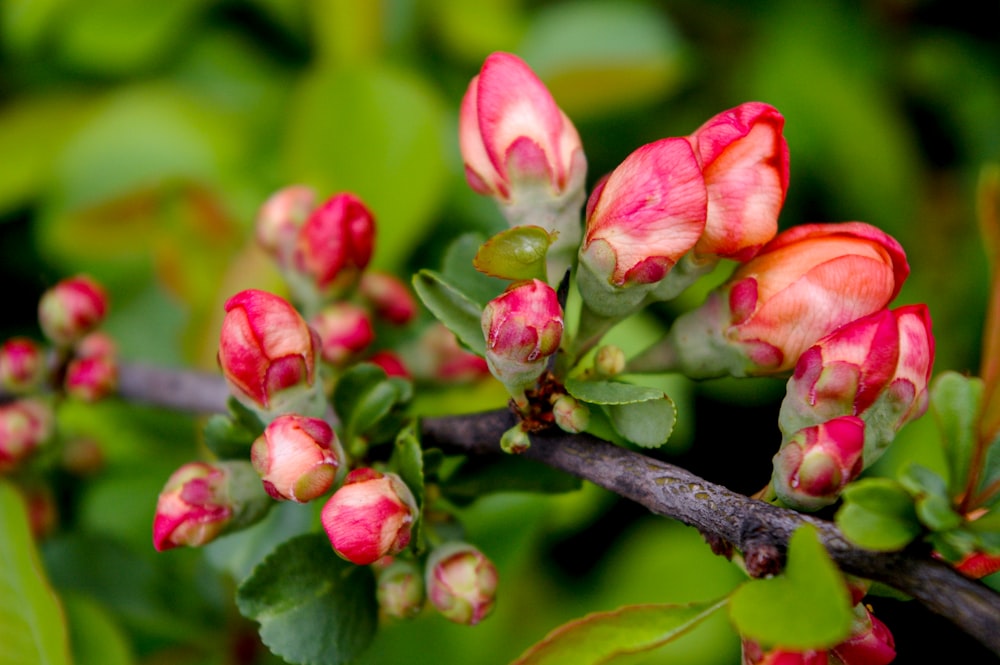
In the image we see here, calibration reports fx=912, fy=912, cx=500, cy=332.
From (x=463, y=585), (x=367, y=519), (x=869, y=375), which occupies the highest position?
(x=869, y=375)

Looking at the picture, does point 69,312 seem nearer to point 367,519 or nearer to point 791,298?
point 367,519

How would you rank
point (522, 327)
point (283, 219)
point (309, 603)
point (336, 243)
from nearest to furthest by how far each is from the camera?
point (522, 327) → point (309, 603) → point (336, 243) → point (283, 219)

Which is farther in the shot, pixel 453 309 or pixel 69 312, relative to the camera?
pixel 69 312

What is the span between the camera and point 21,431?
98 cm

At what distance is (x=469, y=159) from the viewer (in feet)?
2.62

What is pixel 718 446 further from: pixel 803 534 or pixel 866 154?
pixel 803 534

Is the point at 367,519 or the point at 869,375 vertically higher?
the point at 869,375

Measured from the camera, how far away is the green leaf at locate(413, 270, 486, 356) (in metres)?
0.72

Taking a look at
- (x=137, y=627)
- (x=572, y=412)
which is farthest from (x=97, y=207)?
(x=572, y=412)

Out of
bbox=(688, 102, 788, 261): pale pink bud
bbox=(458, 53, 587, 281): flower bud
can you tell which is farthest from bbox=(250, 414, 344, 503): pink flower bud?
bbox=(688, 102, 788, 261): pale pink bud

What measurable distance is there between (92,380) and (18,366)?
0.09m

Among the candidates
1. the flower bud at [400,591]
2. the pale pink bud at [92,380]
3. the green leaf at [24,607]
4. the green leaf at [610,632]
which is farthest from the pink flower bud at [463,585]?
the pale pink bud at [92,380]

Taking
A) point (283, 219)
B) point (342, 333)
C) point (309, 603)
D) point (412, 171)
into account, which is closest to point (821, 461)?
point (309, 603)

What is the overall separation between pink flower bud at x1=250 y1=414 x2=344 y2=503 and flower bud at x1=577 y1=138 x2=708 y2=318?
9.5 inches
